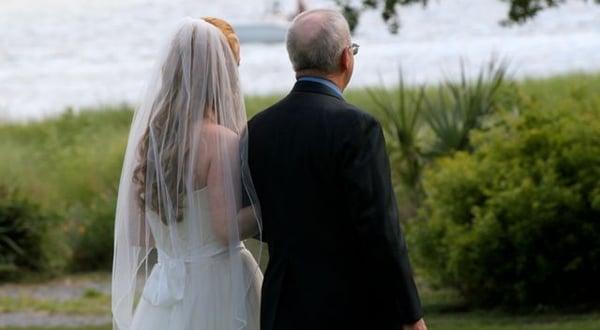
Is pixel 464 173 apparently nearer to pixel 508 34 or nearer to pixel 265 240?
pixel 265 240

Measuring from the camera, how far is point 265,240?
5371 mm

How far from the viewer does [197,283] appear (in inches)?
215

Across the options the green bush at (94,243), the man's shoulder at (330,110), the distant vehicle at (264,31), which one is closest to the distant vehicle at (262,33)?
the distant vehicle at (264,31)

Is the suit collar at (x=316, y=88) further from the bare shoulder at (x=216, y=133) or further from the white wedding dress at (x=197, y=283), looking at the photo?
the white wedding dress at (x=197, y=283)

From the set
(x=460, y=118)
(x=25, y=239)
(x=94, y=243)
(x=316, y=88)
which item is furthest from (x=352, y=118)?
(x=94, y=243)

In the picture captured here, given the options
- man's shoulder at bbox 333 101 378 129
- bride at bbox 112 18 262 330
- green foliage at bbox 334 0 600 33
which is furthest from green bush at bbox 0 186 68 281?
man's shoulder at bbox 333 101 378 129

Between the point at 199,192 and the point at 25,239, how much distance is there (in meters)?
12.7

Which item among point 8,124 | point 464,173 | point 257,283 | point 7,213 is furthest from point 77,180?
point 257,283

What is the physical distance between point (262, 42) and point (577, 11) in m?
12.2

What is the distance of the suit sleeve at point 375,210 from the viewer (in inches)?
196

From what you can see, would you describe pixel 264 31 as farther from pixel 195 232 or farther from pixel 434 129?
pixel 195 232

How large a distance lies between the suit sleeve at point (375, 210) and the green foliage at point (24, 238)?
510 inches

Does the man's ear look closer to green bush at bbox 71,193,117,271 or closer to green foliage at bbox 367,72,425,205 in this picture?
green foliage at bbox 367,72,425,205

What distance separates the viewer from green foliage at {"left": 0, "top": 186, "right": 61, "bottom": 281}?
1755 cm
